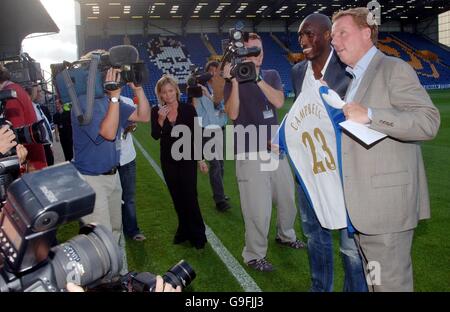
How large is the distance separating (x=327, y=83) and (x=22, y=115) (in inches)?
105

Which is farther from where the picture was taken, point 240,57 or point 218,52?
point 218,52

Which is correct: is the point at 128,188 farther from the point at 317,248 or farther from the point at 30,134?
the point at 317,248

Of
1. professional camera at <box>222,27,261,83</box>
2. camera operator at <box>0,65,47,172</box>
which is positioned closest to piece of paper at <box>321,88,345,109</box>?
professional camera at <box>222,27,261,83</box>

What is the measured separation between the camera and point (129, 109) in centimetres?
298

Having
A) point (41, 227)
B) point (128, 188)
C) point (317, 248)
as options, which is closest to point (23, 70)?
point (128, 188)

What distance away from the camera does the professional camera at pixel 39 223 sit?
38.8 inches

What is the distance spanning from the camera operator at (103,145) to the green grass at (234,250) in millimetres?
1041

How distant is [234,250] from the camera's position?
13.6 feet

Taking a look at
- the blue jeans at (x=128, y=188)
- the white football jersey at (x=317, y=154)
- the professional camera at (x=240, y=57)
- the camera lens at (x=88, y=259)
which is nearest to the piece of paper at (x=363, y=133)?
the white football jersey at (x=317, y=154)

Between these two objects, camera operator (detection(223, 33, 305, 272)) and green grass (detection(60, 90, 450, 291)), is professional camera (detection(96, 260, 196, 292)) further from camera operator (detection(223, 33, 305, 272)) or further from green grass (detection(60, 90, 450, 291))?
camera operator (detection(223, 33, 305, 272))

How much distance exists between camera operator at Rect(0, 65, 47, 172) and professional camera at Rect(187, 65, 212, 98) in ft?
5.13

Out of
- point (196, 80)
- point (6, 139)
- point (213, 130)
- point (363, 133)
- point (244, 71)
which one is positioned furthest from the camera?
point (213, 130)

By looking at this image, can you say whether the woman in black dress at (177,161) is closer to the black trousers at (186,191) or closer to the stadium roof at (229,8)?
the black trousers at (186,191)
